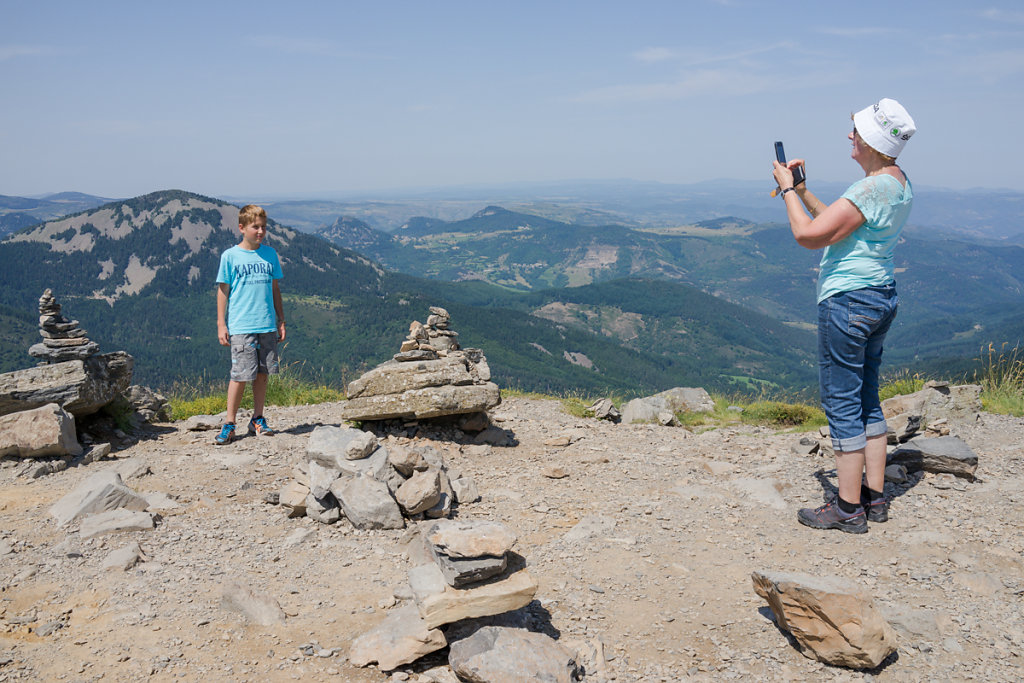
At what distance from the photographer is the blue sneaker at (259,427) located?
923 cm

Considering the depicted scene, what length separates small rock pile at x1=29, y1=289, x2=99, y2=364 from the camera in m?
8.95

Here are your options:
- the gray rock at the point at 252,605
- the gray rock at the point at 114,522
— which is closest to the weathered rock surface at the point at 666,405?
the gray rock at the point at 252,605

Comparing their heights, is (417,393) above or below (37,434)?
above

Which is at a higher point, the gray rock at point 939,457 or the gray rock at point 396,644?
the gray rock at point 939,457

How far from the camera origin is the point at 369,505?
248 inches

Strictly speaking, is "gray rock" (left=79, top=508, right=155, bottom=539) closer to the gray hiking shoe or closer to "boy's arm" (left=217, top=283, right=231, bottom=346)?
"boy's arm" (left=217, top=283, right=231, bottom=346)

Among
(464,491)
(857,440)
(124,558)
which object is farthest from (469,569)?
(857,440)

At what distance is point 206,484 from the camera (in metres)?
7.34

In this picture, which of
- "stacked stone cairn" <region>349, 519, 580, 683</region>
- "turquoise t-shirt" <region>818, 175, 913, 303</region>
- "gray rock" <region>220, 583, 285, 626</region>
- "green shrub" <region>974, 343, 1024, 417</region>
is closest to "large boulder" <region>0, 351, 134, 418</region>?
"gray rock" <region>220, 583, 285, 626</region>

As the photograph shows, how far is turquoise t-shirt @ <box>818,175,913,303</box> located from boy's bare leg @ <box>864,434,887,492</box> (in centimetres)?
156

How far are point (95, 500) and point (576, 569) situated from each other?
16.5ft

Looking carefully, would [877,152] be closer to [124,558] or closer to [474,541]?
[474,541]

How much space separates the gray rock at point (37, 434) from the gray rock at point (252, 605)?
472cm

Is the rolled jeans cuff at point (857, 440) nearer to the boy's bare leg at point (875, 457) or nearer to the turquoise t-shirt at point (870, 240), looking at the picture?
the boy's bare leg at point (875, 457)
